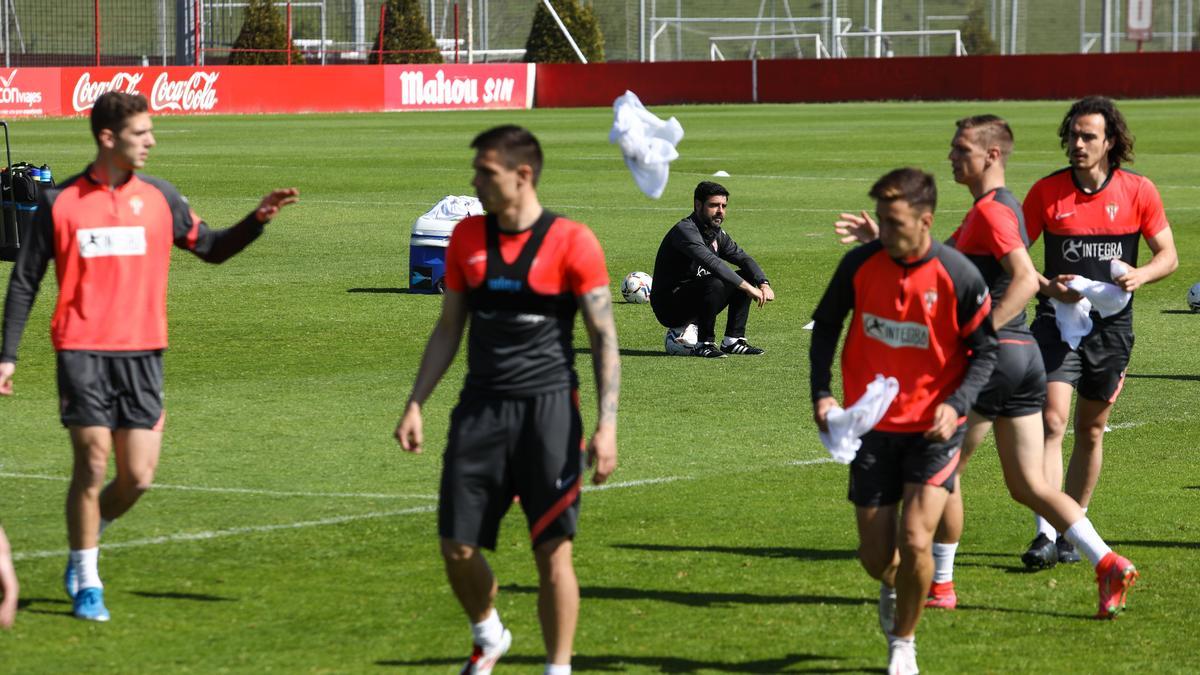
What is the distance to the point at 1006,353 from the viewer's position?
7590mm

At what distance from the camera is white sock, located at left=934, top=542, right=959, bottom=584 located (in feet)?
25.3

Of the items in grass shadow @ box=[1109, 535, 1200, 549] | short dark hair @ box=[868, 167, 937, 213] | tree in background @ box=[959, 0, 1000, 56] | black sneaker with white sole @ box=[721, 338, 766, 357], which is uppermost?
tree in background @ box=[959, 0, 1000, 56]

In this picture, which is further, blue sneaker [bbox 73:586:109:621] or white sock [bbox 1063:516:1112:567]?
white sock [bbox 1063:516:1112:567]

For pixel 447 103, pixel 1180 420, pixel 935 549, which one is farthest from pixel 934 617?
pixel 447 103

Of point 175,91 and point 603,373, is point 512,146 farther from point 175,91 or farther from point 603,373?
point 175,91

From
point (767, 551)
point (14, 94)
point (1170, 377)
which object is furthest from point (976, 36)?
point (767, 551)

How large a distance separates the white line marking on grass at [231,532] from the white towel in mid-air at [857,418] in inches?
128

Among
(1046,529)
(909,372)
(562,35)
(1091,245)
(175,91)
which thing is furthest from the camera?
(562,35)

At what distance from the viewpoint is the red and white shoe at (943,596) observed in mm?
7770

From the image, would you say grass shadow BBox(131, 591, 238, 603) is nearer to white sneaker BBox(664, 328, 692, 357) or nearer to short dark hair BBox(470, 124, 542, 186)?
short dark hair BBox(470, 124, 542, 186)

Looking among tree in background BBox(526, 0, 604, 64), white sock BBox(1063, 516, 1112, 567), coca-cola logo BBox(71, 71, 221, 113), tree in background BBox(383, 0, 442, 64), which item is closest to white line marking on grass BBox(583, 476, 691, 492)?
white sock BBox(1063, 516, 1112, 567)

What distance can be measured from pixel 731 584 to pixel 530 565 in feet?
2.96

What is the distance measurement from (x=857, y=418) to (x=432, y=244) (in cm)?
1165

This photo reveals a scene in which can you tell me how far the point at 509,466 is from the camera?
246 inches
